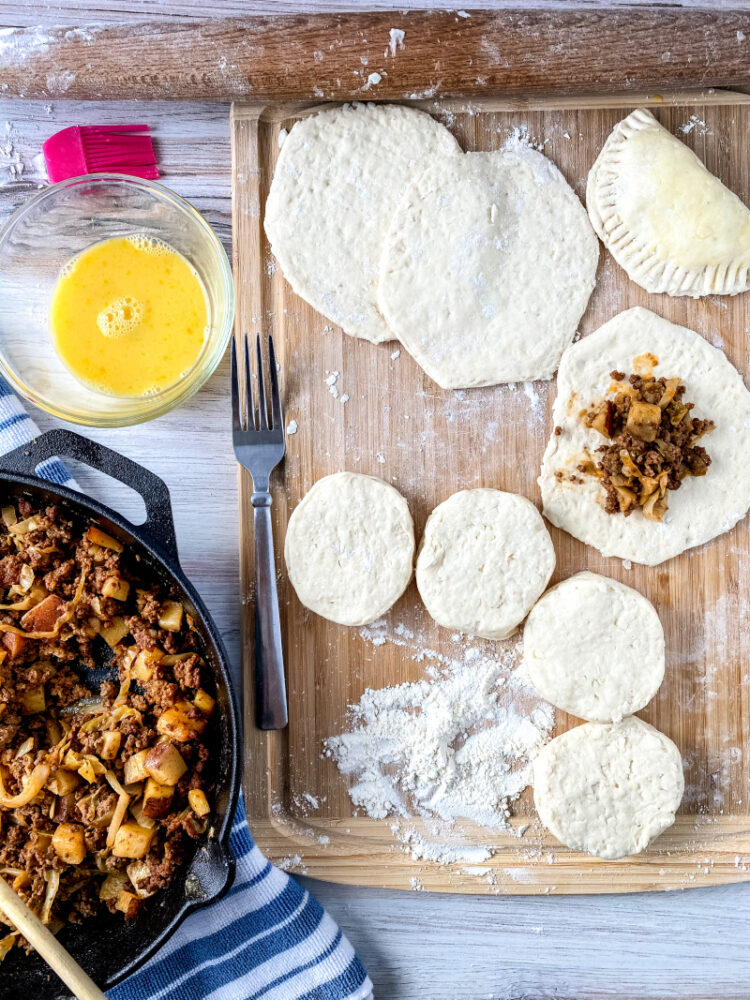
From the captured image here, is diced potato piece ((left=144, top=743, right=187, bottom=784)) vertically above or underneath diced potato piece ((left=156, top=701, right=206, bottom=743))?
underneath

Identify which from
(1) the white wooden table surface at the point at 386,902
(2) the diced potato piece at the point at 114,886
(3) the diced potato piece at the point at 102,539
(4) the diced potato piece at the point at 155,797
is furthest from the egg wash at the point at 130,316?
(2) the diced potato piece at the point at 114,886

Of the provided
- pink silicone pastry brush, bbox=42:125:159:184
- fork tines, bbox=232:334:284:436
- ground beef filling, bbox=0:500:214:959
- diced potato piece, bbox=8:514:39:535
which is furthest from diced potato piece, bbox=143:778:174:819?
pink silicone pastry brush, bbox=42:125:159:184

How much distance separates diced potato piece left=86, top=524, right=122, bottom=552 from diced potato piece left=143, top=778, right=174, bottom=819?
0.60 m

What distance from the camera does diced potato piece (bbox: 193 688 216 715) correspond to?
2.12 m

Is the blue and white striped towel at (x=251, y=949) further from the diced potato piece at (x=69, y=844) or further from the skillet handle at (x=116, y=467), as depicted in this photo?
the diced potato piece at (x=69, y=844)

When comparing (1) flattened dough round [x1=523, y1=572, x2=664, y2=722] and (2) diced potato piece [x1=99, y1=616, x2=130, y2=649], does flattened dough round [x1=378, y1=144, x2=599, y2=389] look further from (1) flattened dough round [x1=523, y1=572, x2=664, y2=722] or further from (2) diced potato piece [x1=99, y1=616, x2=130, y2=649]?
(2) diced potato piece [x1=99, y1=616, x2=130, y2=649]

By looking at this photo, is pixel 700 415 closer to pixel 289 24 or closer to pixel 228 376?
pixel 228 376

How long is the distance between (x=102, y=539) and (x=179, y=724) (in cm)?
51

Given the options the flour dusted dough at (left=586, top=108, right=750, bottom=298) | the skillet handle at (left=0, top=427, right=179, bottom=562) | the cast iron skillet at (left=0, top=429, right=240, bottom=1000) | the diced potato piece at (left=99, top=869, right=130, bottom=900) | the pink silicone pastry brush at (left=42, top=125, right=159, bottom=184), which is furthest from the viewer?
the pink silicone pastry brush at (left=42, top=125, right=159, bottom=184)

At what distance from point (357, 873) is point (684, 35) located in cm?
243

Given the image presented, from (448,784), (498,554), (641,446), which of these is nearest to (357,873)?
(448,784)

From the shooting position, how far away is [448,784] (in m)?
2.32

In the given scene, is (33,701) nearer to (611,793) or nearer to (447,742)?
(447,742)

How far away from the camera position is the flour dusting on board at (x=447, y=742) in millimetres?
2322
